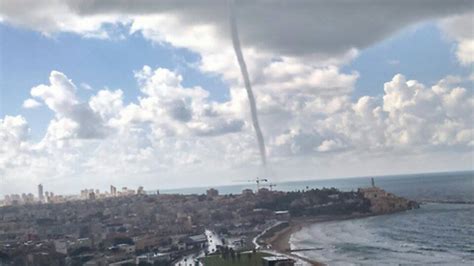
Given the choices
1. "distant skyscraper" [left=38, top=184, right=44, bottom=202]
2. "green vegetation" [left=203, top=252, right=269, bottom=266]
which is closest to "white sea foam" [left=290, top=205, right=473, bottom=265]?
"green vegetation" [left=203, top=252, right=269, bottom=266]

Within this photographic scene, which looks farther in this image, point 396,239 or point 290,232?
point 290,232

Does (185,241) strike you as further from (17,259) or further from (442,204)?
(442,204)

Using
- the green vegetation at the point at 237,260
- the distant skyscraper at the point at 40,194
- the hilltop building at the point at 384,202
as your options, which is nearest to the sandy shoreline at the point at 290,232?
the green vegetation at the point at 237,260

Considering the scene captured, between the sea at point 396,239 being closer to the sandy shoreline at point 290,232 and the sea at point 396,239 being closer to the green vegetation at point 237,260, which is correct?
the sandy shoreline at point 290,232

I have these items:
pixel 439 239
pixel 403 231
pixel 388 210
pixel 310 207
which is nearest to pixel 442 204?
pixel 388 210

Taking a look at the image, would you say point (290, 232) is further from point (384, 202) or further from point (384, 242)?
point (384, 202)

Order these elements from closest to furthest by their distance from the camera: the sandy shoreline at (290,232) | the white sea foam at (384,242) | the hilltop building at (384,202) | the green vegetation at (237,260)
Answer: the green vegetation at (237,260), the white sea foam at (384,242), the sandy shoreline at (290,232), the hilltop building at (384,202)

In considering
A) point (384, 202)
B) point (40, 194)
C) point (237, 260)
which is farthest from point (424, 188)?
point (237, 260)
